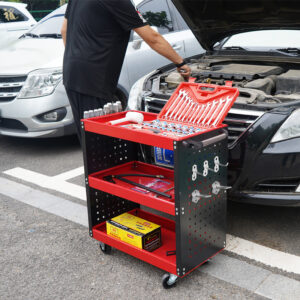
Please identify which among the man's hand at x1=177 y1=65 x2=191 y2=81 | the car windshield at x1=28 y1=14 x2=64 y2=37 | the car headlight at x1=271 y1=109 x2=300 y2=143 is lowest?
the car headlight at x1=271 y1=109 x2=300 y2=143

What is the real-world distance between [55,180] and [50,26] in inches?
96.8

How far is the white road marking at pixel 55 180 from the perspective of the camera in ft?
13.0

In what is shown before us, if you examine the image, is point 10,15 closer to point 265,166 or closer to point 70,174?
point 70,174

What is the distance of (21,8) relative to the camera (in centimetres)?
887

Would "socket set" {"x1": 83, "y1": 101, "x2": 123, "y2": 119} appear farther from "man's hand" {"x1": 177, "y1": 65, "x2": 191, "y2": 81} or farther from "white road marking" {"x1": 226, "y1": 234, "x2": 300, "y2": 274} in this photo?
"white road marking" {"x1": 226, "y1": 234, "x2": 300, "y2": 274}

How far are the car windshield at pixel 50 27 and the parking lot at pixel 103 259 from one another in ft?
7.92

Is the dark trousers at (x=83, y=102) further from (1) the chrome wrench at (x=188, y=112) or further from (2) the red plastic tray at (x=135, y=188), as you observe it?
(1) the chrome wrench at (x=188, y=112)

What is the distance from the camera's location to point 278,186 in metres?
2.77

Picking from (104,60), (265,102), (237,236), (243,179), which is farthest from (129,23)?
(237,236)

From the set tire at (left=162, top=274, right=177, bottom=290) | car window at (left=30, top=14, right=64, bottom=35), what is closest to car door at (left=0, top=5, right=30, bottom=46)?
car window at (left=30, top=14, right=64, bottom=35)

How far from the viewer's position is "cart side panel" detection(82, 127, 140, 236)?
2809 millimetres

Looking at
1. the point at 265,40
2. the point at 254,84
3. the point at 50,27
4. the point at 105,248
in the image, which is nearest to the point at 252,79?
the point at 254,84

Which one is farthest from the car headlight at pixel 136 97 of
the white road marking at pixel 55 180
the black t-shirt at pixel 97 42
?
the white road marking at pixel 55 180

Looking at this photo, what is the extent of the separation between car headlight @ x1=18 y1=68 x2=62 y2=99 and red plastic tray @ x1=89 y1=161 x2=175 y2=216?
1.94m
